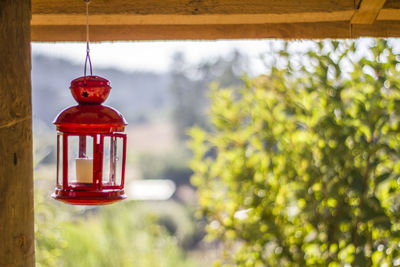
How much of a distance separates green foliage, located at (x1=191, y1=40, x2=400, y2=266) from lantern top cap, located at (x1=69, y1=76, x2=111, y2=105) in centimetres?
121

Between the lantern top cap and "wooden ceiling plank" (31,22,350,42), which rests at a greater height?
"wooden ceiling plank" (31,22,350,42)

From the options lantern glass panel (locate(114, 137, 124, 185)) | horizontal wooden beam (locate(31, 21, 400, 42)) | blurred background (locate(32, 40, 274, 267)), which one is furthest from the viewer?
blurred background (locate(32, 40, 274, 267))

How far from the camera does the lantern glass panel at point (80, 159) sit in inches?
62.7

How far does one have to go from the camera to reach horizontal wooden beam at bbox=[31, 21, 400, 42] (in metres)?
1.87

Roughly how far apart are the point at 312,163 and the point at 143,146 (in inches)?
237

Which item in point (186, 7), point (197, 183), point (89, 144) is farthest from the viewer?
point (197, 183)

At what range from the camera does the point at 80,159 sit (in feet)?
5.27

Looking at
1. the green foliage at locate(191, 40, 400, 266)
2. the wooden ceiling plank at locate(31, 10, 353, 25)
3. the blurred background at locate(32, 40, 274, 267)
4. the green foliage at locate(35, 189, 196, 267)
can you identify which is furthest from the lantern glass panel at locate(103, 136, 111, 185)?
the green foliage at locate(35, 189, 196, 267)

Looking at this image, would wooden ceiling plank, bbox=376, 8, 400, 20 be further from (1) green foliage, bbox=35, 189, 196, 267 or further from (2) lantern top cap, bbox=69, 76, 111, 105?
(1) green foliage, bbox=35, 189, 196, 267

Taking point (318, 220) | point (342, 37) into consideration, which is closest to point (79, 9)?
point (342, 37)

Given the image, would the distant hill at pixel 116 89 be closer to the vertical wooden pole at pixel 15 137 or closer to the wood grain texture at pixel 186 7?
the wood grain texture at pixel 186 7

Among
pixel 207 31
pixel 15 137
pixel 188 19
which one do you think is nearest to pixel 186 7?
pixel 188 19

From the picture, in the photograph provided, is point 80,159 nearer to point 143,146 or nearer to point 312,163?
point 312,163

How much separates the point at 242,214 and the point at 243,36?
3.91 feet
